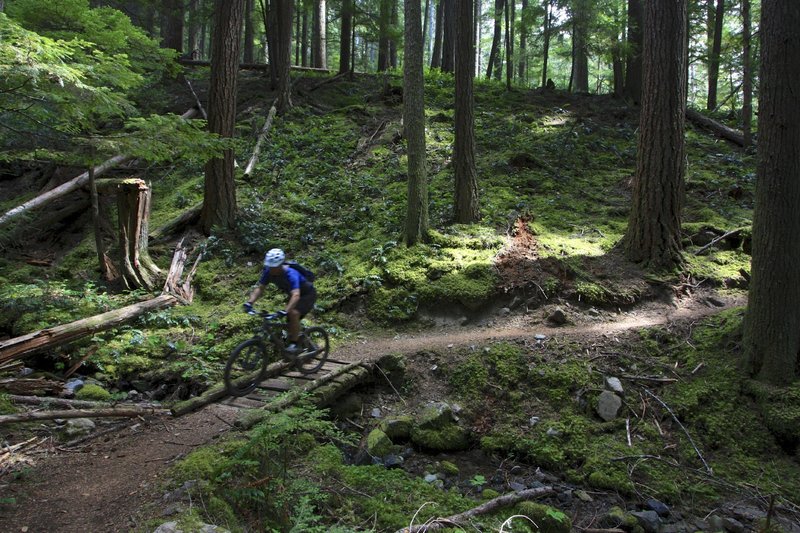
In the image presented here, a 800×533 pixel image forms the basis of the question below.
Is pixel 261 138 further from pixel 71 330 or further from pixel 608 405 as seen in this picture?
pixel 608 405

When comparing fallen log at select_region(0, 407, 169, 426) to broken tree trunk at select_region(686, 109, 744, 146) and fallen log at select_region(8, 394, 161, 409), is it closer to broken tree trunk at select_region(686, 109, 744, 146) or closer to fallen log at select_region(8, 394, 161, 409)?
fallen log at select_region(8, 394, 161, 409)

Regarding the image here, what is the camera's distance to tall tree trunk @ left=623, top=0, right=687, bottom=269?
9.56 meters

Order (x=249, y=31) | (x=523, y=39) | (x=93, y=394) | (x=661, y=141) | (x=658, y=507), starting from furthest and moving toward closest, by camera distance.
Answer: (x=523, y=39) → (x=249, y=31) → (x=661, y=141) → (x=93, y=394) → (x=658, y=507)

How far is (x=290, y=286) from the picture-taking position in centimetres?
698

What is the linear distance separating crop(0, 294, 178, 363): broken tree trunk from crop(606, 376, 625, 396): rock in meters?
8.27

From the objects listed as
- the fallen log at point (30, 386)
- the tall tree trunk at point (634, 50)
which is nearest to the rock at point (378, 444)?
the fallen log at point (30, 386)

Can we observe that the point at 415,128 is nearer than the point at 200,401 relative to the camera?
No

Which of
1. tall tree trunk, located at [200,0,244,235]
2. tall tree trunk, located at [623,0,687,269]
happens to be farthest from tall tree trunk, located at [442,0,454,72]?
tall tree trunk, located at [623,0,687,269]

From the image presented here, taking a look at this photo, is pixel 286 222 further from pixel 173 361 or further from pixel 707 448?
pixel 707 448

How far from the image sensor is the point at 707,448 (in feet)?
21.7

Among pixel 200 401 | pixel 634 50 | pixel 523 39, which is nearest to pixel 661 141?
pixel 200 401

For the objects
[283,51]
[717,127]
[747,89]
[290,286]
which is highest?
[283,51]

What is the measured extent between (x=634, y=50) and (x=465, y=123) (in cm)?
981

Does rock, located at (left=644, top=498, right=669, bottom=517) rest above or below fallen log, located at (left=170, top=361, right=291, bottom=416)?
below
